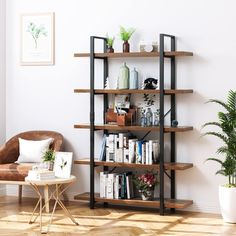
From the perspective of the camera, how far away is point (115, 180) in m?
6.75

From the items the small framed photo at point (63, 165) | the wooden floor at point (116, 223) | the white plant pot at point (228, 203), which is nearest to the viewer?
the wooden floor at point (116, 223)

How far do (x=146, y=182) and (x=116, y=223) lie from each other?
0.72m

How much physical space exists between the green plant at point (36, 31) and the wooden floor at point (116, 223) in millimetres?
2002

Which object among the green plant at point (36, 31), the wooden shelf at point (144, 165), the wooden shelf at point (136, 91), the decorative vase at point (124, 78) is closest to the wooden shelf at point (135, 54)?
the decorative vase at point (124, 78)

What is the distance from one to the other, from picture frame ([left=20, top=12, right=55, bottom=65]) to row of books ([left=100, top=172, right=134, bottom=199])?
159cm

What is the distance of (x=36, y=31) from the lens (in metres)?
7.40

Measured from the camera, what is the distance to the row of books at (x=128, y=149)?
653 centimetres

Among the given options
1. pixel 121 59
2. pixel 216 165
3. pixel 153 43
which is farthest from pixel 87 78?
pixel 216 165

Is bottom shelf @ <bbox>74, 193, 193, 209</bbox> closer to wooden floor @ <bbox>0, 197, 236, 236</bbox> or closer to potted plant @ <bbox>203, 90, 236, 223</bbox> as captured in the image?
wooden floor @ <bbox>0, 197, 236, 236</bbox>

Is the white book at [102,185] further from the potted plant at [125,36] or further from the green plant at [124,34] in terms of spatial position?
the green plant at [124,34]

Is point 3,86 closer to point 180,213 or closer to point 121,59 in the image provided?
point 121,59

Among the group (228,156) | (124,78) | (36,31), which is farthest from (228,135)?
(36,31)

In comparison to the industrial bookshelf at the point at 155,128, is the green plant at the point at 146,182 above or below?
below

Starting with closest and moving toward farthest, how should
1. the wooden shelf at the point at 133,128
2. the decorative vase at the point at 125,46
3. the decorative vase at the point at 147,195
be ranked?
the wooden shelf at the point at 133,128
the decorative vase at the point at 147,195
the decorative vase at the point at 125,46
